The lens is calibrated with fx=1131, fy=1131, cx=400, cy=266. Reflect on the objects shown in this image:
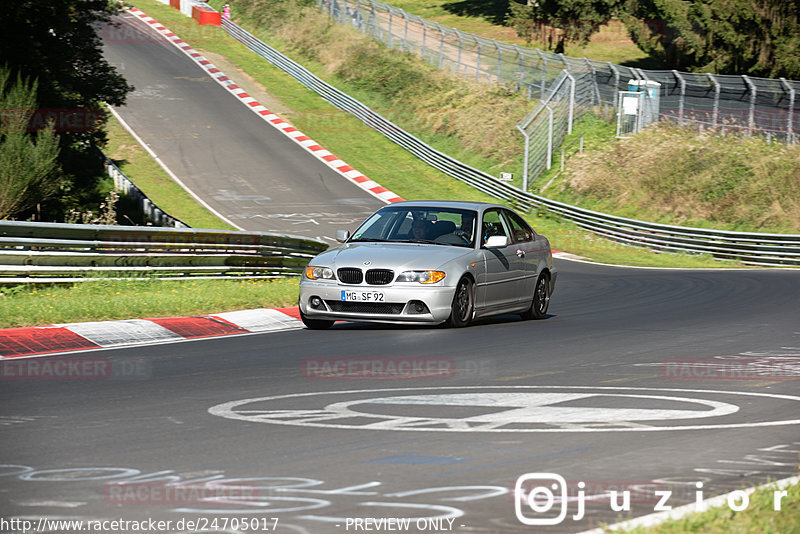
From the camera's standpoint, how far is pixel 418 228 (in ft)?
46.6

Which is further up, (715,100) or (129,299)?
(715,100)

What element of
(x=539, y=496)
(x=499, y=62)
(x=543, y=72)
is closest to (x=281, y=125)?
(x=499, y=62)

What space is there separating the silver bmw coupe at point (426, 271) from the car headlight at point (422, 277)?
0.04 ft

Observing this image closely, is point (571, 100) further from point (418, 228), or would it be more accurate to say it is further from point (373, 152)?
point (418, 228)

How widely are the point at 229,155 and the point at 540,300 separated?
92.2 feet

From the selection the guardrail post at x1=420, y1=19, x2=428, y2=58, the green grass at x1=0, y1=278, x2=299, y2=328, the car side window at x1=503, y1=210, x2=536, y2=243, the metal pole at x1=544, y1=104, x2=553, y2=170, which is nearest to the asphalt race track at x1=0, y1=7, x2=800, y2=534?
the car side window at x1=503, y1=210, x2=536, y2=243

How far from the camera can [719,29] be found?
47.6 meters

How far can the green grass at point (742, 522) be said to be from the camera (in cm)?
467

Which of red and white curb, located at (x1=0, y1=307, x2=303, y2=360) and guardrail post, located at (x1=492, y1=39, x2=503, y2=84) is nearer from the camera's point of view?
red and white curb, located at (x1=0, y1=307, x2=303, y2=360)

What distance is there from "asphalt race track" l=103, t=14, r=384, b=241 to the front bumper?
19.0 meters

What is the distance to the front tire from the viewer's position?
13.3 m

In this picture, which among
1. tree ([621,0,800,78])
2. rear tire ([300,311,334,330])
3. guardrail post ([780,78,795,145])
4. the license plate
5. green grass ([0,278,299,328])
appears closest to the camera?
green grass ([0,278,299,328])

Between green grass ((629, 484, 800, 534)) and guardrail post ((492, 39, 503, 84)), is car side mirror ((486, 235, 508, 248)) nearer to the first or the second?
green grass ((629, 484, 800, 534))

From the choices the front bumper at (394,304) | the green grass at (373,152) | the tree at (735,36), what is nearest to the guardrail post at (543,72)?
the green grass at (373,152)
